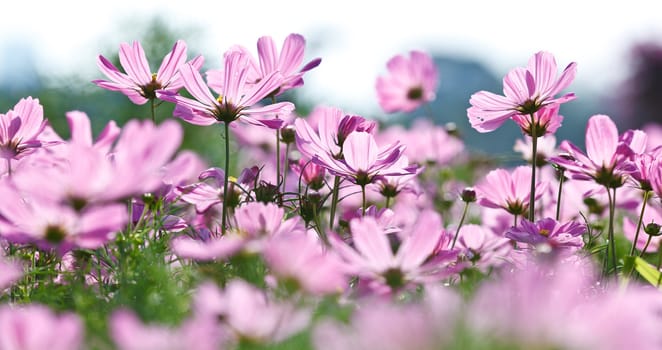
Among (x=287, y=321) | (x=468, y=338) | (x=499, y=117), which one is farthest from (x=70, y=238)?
(x=499, y=117)

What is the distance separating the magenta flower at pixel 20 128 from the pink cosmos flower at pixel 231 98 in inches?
6.3

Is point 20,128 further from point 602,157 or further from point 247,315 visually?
point 602,157

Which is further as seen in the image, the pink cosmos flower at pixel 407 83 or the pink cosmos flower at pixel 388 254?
the pink cosmos flower at pixel 407 83

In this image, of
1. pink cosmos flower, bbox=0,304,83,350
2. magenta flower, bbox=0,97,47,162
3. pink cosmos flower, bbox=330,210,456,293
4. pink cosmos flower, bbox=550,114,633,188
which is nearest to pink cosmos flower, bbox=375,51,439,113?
pink cosmos flower, bbox=550,114,633,188

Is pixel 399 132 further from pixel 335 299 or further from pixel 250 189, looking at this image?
pixel 335 299

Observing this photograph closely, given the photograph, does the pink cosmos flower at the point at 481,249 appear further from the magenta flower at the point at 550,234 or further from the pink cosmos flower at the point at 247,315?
the pink cosmos flower at the point at 247,315

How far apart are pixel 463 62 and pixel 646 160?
35737 millimetres

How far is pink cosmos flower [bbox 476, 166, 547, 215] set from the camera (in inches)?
38.1

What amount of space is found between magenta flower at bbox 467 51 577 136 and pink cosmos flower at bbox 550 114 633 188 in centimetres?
6

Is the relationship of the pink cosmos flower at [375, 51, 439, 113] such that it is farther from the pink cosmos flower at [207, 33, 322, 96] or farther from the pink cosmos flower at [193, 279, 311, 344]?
the pink cosmos flower at [193, 279, 311, 344]

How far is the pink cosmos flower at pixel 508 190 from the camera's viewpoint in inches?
38.1

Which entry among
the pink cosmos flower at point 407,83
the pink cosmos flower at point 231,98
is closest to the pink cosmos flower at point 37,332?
the pink cosmos flower at point 231,98

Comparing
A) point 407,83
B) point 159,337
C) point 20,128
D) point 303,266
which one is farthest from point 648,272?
point 407,83

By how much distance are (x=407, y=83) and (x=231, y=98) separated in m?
0.86
